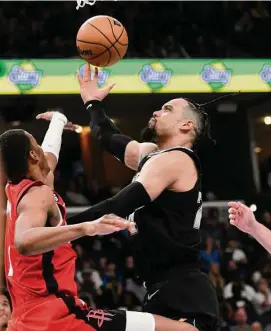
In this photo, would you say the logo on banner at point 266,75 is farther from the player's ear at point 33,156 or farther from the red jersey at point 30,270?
the red jersey at point 30,270

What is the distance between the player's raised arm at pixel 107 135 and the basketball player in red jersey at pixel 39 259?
0.87m

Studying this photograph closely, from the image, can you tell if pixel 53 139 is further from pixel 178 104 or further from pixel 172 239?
pixel 172 239

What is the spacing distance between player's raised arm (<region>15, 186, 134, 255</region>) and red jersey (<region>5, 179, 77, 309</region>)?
13 cm

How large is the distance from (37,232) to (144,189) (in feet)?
2.46

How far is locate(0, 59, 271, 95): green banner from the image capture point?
446 inches

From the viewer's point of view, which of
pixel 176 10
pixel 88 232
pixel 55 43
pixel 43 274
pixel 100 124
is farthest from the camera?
pixel 176 10

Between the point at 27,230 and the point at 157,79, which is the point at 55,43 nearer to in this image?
the point at 157,79

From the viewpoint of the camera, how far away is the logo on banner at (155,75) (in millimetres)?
11758

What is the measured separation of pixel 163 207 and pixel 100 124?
0.98 metres

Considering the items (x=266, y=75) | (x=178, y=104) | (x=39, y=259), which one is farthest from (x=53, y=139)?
(x=266, y=75)

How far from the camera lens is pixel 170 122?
Result: 168 inches

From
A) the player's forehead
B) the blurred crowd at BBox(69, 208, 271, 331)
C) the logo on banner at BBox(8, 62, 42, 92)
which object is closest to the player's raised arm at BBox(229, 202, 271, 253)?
the player's forehead

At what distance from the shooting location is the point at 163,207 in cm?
393

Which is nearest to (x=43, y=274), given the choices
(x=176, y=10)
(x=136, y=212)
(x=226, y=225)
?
(x=136, y=212)
